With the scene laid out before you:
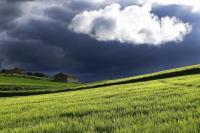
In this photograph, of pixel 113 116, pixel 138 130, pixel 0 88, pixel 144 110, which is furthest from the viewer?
pixel 0 88

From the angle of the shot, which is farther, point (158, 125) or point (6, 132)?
point (6, 132)

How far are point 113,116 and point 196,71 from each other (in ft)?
199

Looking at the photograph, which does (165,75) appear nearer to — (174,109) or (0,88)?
(0,88)

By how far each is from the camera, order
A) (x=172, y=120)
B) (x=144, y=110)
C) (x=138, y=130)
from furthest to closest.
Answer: (x=144, y=110) → (x=172, y=120) → (x=138, y=130)

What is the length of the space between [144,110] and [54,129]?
4161 mm

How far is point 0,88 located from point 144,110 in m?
88.9

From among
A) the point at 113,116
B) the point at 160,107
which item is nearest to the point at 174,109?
the point at 160,107

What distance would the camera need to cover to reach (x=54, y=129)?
11.5 m

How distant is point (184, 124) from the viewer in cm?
1016

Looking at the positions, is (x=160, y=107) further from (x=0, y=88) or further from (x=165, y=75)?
(x=0, y=88)

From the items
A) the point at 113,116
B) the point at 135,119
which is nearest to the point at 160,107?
the point at 113,116

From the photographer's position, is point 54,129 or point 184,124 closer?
point 184,124

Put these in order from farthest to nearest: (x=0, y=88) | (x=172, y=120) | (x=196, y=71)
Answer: (x=0, y=88)
(x=196, y=71)
(x=172, y=120)

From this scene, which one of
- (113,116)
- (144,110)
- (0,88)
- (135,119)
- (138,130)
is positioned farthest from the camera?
(0,88)
